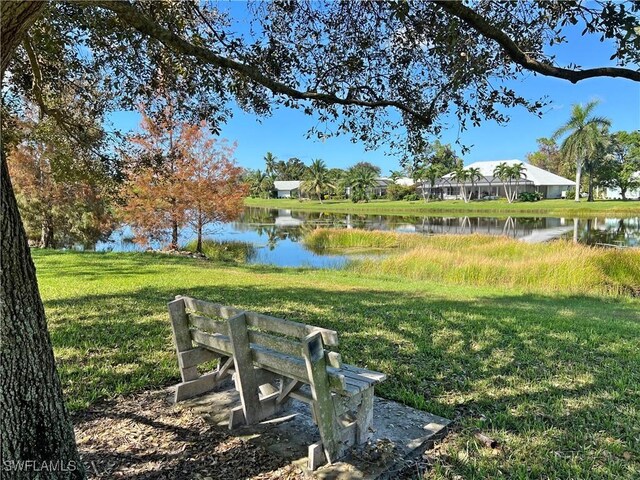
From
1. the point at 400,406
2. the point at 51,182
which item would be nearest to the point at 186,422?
the point at 400,406

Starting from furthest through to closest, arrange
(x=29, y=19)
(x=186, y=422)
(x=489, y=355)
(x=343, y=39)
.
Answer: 1. (x=343, y=39)
2. (x=489, y=355)
3. (x=186, y=422)
4. (x=29, y=19)

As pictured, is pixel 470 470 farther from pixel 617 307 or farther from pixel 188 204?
pixel 188 204

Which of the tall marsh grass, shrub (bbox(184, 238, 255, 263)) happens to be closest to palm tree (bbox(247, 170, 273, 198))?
shrub (bbox(184, 238, 255, 263))

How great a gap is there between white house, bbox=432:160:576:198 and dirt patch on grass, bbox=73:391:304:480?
60.7 m

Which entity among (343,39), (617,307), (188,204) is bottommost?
(617,307)

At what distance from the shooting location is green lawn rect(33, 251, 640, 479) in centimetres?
291

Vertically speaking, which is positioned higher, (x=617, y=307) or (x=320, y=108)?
(x=320, y=108)

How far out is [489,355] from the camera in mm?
4785

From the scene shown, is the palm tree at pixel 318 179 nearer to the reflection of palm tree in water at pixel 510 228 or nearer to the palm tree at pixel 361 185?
the palm tree at pixel 361 185

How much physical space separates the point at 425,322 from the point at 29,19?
18.0ft

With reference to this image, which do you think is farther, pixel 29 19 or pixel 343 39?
pixel 343 39

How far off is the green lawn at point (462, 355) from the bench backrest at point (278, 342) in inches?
37.7

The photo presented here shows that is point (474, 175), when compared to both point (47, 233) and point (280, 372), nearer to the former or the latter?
point (47, 233)

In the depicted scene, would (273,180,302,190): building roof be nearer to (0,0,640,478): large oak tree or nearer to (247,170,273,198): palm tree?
(247,170,273,198): palm tree
